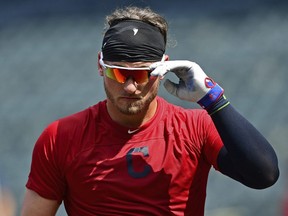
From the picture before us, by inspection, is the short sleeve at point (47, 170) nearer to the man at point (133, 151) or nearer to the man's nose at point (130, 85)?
the man at point (133, 151)

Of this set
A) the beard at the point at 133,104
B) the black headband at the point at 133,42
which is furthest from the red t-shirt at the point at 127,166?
the black headband at the point at 133,42

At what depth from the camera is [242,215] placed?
13.8ft

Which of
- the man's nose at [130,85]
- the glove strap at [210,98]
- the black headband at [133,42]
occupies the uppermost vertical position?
the black headband at [133,42]

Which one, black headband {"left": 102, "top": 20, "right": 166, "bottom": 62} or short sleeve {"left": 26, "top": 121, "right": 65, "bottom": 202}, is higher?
black headband {"left": 102, "top": 20, "right": 166, "bottom": 62}

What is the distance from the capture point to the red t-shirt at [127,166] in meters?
2.60

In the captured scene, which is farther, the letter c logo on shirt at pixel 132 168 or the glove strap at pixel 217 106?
the letter c logo on shirt at pixel 132 168

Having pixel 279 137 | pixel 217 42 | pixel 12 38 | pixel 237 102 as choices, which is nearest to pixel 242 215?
pixel 279 137

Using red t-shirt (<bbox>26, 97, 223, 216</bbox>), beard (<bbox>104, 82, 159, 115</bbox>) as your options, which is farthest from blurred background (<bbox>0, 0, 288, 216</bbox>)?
beard (<bbox>104, 82, 159, 115</bbox>)

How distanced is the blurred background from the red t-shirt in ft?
5.28

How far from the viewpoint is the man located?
2586 millimetres

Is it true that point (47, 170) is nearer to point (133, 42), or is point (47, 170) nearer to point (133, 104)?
point (133, 104)

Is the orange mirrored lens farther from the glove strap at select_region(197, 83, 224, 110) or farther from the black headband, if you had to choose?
the glove strap at select_region(197, 83, 224, 110)

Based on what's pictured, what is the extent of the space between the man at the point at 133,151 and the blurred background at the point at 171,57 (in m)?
1.61

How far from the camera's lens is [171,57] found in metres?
4.87
